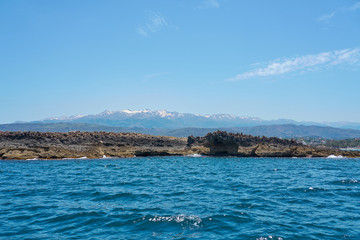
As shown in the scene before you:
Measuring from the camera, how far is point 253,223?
446 inches

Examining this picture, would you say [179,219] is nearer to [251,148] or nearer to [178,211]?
[178,211]

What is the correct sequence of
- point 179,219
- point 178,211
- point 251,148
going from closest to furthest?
point 179,219 → point 178,211 → point 251,148

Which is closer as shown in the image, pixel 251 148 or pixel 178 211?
pixel 178 211

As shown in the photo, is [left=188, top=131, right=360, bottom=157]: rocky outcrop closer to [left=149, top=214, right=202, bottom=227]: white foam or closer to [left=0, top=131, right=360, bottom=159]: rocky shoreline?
[left=0, top=131, right=360, bottom=159]: rocky shoreline

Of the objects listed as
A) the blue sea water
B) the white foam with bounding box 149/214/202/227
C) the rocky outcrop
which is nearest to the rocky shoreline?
the rocky outcrop

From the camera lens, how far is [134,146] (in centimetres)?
6009

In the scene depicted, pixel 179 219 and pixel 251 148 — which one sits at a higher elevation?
pixel 179 219

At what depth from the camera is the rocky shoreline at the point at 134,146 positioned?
50.4m

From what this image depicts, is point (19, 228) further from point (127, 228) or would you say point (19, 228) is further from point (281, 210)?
point (281, 210)

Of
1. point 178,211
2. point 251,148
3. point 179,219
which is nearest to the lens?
point 179,219

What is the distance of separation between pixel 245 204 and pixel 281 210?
1.90 metres

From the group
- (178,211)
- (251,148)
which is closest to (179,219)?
(178,211)

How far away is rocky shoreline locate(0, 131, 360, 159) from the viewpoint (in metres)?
50.4

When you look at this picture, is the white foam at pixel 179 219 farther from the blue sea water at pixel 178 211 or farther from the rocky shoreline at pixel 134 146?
the rocky shoreline at pixel 134 146
